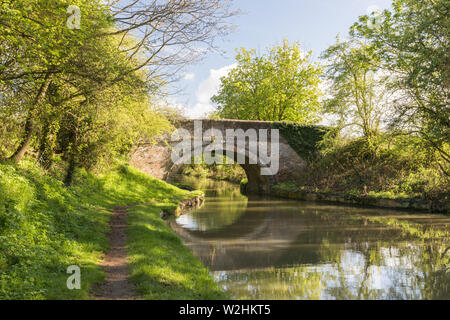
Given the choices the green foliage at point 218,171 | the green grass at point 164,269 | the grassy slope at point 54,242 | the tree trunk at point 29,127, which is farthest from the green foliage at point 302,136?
the tree trunk at point 29,127

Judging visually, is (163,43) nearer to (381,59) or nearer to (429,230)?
(429,230)

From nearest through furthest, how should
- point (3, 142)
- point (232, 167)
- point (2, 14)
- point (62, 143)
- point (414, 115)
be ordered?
point (2, 14) → point (3, 142) → point (414, 115) → point (62, 143) → point (232, 167)

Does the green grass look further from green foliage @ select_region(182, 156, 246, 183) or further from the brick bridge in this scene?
green foliage @ select_region(182, 156, 246, 183)

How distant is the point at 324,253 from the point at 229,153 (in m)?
13.8

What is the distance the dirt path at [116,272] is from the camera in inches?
151

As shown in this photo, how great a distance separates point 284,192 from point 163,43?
12757 mm

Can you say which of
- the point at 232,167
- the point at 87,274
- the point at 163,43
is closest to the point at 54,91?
the point at 163,43

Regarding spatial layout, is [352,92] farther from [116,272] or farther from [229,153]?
[116,272]

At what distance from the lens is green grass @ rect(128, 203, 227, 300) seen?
12.9 feet

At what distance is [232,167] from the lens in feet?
110

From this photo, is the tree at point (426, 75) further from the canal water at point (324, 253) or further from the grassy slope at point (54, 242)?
the grassy slope at point (54, 242)

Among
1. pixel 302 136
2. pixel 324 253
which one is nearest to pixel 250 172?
A: pixel 302 136

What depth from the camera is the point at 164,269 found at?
4.55 m

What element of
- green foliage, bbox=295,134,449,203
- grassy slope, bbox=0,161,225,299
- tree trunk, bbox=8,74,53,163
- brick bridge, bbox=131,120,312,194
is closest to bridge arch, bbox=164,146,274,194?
brick bridge, bbox=131,120,312,194
